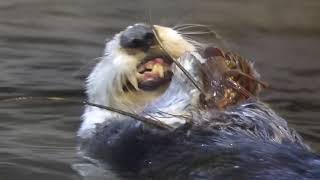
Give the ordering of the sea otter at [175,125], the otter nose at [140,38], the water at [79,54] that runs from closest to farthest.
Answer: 1. the sea otter at [175,125]
2. the otter nose at [140,38]
3. the water at [79,54]

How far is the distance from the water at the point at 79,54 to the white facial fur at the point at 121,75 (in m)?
0.29

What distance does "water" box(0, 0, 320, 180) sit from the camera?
3.73m

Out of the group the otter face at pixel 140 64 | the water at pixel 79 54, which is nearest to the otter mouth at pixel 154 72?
the otter face at pixel 140 64

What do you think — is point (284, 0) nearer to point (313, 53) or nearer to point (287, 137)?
point (313, 53)

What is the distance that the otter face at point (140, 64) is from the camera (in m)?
3.07

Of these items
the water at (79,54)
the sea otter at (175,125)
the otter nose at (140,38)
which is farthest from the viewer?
the water at (79,54)

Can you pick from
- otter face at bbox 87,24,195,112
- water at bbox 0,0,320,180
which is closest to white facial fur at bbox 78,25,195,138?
otter face at bbox 87,24,195,112

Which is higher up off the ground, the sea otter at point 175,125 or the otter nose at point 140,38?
the otter nose at point 140,38

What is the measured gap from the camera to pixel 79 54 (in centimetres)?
570

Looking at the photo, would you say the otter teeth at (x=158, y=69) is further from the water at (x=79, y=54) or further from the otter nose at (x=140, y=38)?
the water at (x=79, y=54)

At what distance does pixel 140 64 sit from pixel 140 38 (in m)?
0.09

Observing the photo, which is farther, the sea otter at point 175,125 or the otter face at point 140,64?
the otter face at point 140,64

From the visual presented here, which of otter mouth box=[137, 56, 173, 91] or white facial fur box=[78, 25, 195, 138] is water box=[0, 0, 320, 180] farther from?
otter mouth box=[137, 56, 173, 91]

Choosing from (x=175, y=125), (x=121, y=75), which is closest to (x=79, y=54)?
(x=121, y=75)
